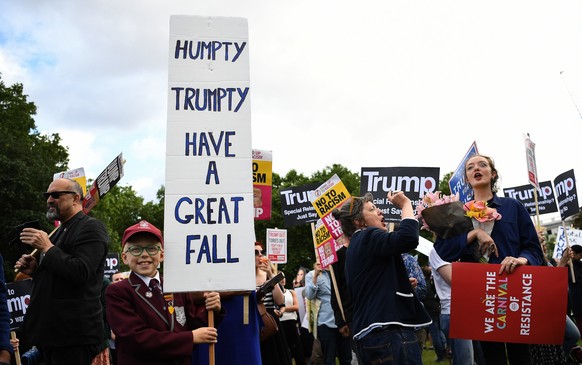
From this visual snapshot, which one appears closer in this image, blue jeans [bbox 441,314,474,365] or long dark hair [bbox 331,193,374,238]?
long dark hair [bbox 331,193,374,238]

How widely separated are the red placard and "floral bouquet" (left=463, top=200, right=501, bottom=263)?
212 mm

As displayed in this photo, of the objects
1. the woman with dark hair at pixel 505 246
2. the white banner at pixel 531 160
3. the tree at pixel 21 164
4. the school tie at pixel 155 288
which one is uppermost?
the tree at pixel 21 164

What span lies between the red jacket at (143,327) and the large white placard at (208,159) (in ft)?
0.60

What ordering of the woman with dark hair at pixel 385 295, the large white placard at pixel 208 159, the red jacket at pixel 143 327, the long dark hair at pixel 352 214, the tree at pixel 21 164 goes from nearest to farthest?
the red jacket at pixel 143 327 < the large white placard at pixel 208 159 < the woman with dark hair at pixel 385 295 < the long dark hair at pixel 352 214 < the tree at pixel 21 164

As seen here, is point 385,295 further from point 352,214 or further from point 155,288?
point 155,288

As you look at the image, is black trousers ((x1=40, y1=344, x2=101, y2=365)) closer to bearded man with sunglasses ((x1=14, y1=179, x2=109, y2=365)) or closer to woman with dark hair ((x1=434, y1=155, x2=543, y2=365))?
bearded man with sunglasses ((x1=14, y1=179, x2=109, y2=365))

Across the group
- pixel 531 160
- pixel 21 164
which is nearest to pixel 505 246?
pixel 531 160

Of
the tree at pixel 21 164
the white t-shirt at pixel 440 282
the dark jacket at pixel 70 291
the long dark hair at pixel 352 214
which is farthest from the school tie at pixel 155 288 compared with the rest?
the tree at pixel 21 164

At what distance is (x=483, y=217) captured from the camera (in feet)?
14.9

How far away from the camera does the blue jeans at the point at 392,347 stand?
4.64 m

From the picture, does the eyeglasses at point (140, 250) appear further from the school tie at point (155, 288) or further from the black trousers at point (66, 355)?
the black trousers at point (66, 355)

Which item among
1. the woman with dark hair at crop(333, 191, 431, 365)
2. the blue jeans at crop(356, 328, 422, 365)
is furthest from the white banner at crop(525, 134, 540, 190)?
the blue jeans at crop(356, 328, 422, 365)

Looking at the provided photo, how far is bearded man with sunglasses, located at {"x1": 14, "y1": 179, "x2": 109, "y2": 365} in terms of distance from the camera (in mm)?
4895

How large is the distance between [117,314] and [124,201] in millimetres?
65105
